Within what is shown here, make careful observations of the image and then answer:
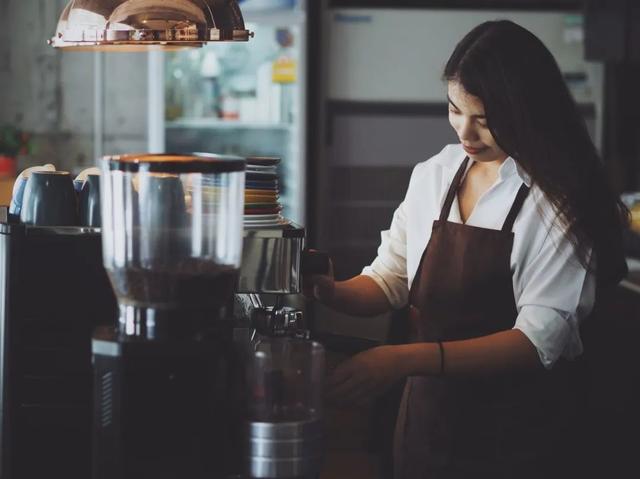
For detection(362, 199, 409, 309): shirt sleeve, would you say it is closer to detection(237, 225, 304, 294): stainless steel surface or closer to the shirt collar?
the shirt collar

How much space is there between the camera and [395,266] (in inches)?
92.3

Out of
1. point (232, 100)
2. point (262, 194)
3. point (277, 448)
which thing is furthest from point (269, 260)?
point (232, 100)

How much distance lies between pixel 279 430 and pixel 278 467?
52 millimetres

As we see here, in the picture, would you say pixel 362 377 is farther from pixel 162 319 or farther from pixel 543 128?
pixel 543 128

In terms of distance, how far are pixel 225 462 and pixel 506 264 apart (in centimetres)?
81

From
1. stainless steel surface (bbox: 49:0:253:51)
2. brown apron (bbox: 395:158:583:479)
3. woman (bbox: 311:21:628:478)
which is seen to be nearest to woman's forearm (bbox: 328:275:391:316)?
woman (bbox: 311:21:628:478)

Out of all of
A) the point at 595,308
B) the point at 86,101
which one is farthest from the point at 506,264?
the point at 86,101

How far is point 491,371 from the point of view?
6.22 feet

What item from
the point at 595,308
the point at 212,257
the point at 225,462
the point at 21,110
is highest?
the point at 21,110

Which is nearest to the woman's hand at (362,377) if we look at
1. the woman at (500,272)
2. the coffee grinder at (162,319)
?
the woman at (500,272)

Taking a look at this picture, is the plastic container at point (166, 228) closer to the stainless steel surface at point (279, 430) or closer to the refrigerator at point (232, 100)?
the stainless steel surface at point (279, 430)

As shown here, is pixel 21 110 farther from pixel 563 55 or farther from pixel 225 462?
pixel 225 462

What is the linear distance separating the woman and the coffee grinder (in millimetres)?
435

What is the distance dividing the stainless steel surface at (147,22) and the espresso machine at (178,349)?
1.86 ft
